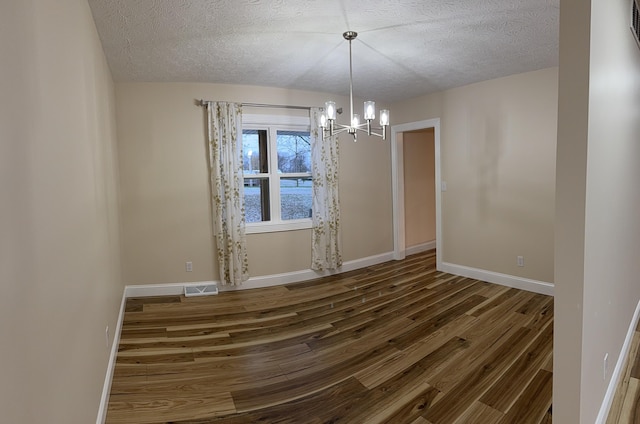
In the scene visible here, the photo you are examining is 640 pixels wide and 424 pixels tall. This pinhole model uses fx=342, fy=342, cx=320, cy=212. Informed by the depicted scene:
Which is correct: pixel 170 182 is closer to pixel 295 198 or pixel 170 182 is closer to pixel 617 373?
pixel 295 198

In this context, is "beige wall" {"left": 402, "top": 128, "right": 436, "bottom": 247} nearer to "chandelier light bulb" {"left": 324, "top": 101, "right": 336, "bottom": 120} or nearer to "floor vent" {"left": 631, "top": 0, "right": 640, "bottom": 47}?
"chandelier light bulb" {"left": 324, "top": 101, "right": 336, "bottom": 120}

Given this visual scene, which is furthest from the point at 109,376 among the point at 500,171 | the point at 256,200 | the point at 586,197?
the point at 500,171

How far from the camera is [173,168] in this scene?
163 inches

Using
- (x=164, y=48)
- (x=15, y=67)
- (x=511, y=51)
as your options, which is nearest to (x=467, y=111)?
(x=511, y=51)

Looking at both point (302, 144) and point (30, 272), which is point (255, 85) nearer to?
point (302, 144)

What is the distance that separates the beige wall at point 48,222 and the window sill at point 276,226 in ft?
7.39

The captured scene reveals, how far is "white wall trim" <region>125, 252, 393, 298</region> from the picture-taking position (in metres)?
4.10

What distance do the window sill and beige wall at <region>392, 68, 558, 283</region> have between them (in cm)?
201

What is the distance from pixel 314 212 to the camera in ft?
15.3

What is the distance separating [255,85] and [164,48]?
1410 millimetres

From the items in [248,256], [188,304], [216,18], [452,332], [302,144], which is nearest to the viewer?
[216,18]

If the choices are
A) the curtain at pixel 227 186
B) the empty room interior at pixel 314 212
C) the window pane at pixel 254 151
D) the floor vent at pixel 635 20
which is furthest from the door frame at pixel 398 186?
the floor vent at pixel 635 20

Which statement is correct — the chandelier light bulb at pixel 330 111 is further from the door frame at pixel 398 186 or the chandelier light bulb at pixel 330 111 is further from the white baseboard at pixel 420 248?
the white baseboard at pixel 420 248

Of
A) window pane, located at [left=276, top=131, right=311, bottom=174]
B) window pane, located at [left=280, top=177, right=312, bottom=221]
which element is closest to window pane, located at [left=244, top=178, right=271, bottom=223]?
window pane, located at [left=280, top=177, right=312, bottom=221]
